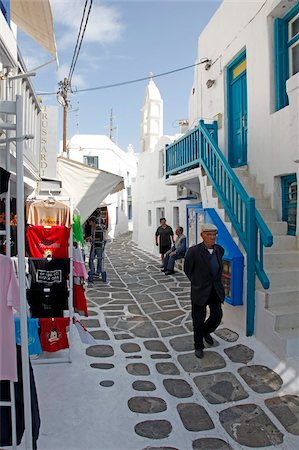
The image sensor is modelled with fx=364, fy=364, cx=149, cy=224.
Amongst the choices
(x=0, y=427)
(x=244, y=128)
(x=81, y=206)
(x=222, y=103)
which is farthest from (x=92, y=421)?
(x=222, y=103)

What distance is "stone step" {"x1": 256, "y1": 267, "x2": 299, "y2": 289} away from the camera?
536cm

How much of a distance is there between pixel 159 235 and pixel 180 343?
7.09 meters

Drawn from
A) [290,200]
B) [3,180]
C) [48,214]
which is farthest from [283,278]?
[3,180]

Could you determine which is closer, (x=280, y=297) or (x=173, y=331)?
(x=280, y=297)

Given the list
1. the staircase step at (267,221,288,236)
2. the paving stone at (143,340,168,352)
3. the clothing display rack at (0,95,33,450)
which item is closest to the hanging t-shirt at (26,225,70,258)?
the paving stone at (143,340,168,352)

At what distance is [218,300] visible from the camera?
4785 millimetres

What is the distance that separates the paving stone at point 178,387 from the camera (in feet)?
12.8

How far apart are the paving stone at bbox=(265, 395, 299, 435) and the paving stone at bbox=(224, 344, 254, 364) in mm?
859

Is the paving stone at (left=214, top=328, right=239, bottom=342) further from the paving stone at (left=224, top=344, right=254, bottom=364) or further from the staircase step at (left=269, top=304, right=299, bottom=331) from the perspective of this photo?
the staircase step at (left=269, top=304, right=299, bottom=331)

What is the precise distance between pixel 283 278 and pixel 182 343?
5.83ft

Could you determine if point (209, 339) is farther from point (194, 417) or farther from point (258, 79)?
point (258, 79)

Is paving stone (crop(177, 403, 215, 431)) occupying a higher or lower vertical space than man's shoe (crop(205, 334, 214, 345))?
lower

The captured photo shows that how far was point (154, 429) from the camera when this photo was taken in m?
3.26

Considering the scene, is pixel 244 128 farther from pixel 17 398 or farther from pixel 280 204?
pixel 17 398
